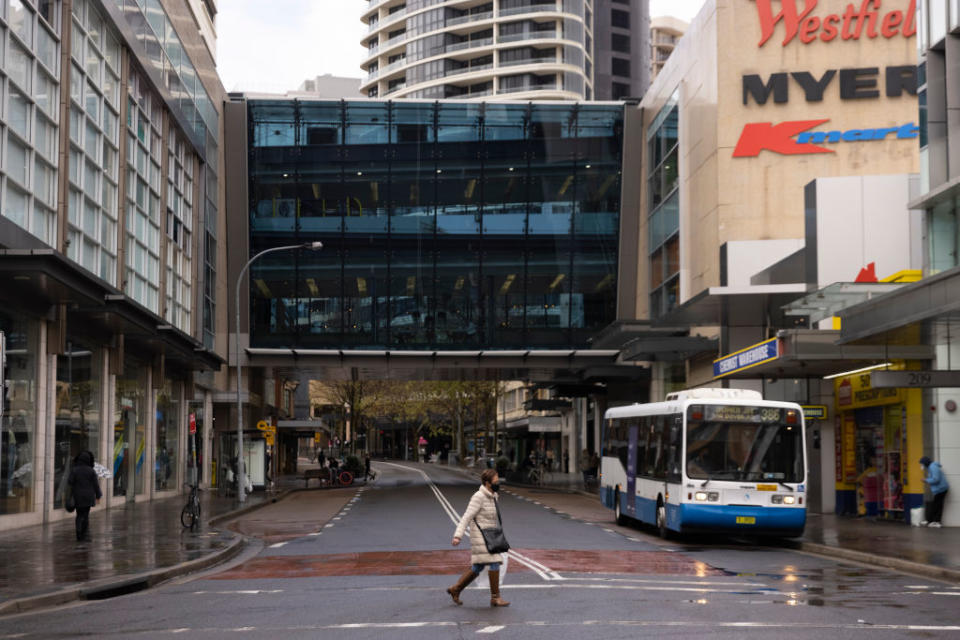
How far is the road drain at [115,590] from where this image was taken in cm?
1514

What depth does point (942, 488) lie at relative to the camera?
2545 centimetres

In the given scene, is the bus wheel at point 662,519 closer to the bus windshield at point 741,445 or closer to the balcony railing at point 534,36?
the bus windshield at point 741,445

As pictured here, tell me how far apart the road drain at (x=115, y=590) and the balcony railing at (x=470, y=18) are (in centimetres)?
10154

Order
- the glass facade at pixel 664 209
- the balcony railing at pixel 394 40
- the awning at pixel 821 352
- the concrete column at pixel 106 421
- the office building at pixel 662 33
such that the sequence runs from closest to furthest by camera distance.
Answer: the awning at pixel 821 352, the concrete column at pixel 106 421, the glass facade at pixel 664 209, the balcony railing at pixel 394 40, the office building at pixel 662 33

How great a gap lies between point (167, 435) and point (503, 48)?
74.5 metres

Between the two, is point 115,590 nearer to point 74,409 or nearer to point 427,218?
point 74,409

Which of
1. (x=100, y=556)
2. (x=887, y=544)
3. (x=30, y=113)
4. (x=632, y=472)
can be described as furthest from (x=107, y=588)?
(x=30, y=113)

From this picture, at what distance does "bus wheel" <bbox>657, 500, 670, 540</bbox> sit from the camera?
2388cm

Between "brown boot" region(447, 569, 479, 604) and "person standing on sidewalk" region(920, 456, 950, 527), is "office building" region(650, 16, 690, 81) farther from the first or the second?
"brown boot" region(447, 569, 479, 604)

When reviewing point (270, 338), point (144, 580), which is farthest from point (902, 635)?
point (270, 338)

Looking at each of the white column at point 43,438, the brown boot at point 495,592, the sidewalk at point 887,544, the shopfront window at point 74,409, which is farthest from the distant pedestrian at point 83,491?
the sidewalk at point 887,544

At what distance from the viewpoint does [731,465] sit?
22.6 m

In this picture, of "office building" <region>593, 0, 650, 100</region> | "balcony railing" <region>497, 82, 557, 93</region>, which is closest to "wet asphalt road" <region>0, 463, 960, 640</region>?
"balcony railing" <region>497, 82, 557, 93</region>

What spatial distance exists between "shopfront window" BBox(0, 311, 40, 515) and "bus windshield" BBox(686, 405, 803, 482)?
1454 centimetres
